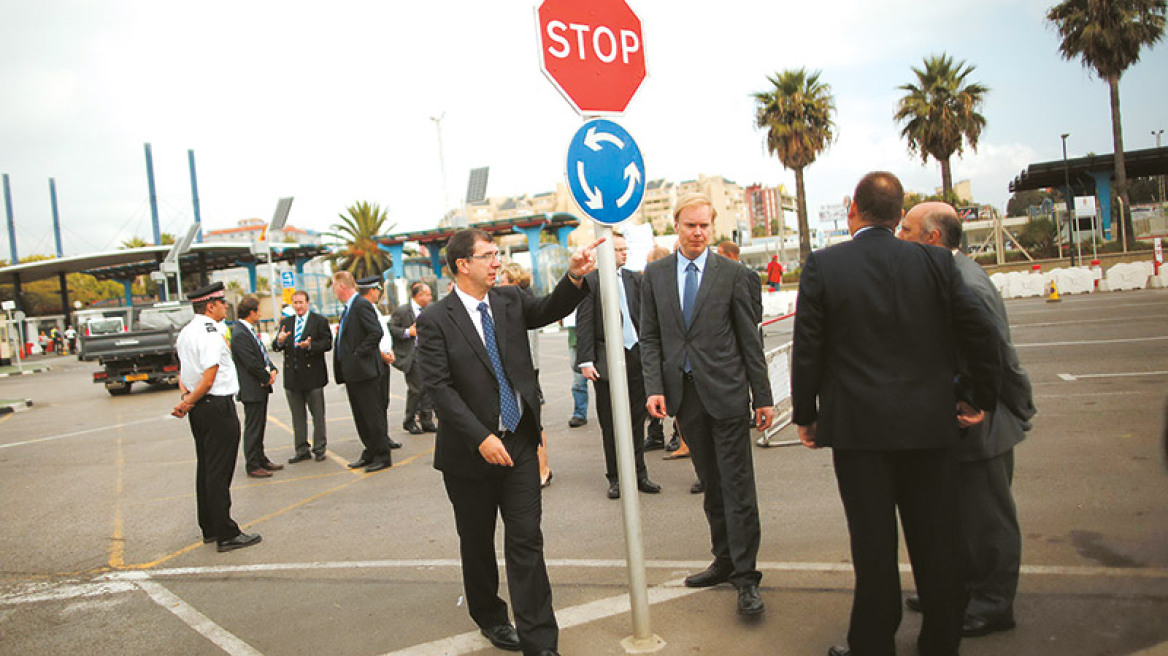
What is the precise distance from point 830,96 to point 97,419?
3282 centimetres

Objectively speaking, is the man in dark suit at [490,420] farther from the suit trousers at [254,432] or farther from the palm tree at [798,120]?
Answer: the palm tree at [798,120]

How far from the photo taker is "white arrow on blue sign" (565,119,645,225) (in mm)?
3229

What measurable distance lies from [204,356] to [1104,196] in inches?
1919

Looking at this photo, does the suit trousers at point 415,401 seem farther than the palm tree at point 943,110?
No

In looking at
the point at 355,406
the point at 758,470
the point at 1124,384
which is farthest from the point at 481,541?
the point at 1124,384

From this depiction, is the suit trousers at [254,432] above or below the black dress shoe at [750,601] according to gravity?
above

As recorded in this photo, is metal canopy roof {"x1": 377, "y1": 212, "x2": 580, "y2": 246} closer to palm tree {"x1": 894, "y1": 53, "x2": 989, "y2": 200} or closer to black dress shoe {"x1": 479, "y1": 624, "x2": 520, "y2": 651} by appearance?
palm tree {"x1": 894, "y1": 53, "x2": 989, "y2": 200}

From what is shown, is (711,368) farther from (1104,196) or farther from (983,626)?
(1104,196)

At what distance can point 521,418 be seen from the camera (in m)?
3.61

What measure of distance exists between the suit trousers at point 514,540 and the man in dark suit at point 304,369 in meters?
5.65

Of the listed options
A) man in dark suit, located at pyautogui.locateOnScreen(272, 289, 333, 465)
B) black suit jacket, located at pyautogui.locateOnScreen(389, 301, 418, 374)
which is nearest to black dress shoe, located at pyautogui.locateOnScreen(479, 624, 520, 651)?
man in dark suit, located at pyautogui.locateOnScreen(272, 289, 333, 465)

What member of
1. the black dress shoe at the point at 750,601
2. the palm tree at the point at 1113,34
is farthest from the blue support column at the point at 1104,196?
the black dress shoe at the point at 750,601

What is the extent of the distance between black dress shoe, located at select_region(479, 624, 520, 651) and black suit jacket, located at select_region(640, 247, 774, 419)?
4.74 ft

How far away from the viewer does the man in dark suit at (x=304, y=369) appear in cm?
880
